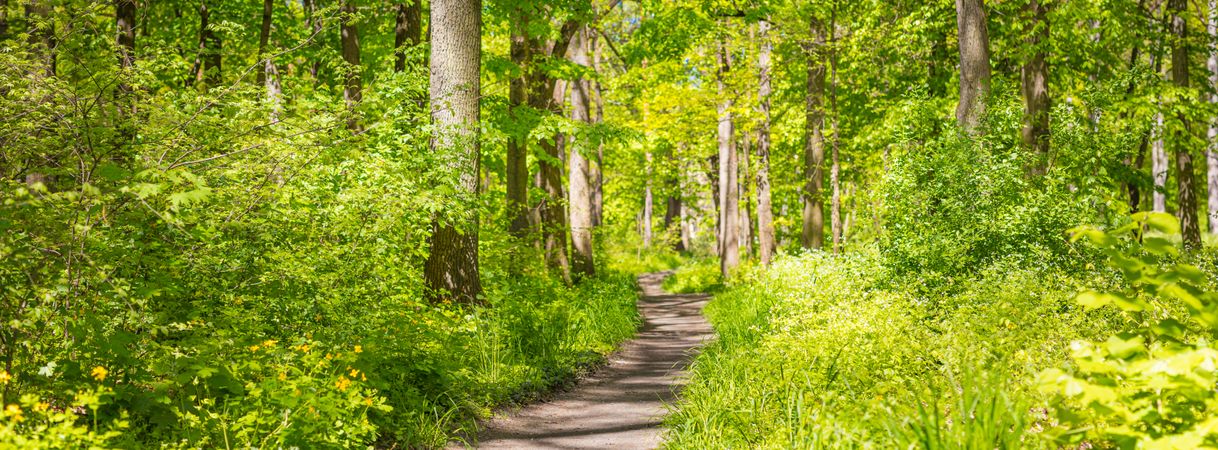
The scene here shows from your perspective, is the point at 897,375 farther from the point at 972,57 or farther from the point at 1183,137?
the point at 1183,137

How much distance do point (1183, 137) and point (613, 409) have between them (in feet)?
49.7

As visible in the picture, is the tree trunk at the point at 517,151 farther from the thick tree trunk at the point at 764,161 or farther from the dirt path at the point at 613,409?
the thick tree trunk at the point at 764,161

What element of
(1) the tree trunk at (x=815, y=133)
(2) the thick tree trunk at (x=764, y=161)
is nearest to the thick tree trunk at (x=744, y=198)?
(2) the thick tree trunk at (x=764, y=161)

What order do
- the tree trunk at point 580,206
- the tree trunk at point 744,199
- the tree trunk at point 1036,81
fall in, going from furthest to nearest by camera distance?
the tree trunk at point 744,199
the tree trunk at point 580,206
the tree trunk at point 1036,81

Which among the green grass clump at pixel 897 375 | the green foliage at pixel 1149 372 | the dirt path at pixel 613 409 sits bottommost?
the dirt path at pixel 613 409

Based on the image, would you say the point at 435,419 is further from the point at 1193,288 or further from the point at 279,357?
the point at 1193,288

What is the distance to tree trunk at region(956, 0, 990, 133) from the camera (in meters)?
11.0

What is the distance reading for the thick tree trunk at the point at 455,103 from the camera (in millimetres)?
8672

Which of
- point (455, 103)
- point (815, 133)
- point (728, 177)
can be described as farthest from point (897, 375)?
point (728, 177)

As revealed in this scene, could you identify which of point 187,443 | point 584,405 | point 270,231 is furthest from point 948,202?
point 187,443

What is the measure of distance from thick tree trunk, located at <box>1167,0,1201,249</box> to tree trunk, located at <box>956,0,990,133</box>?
7200 millimetres

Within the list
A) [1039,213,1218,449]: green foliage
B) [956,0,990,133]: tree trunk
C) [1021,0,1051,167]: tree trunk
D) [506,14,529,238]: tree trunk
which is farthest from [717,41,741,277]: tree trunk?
[1039,213,1218,449]: green foliage

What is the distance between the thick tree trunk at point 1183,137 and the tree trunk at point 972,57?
23.6 feet

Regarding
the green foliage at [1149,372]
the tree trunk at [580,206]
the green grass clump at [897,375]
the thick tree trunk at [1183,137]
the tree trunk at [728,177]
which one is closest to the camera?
the green foliage at [1149,372]
